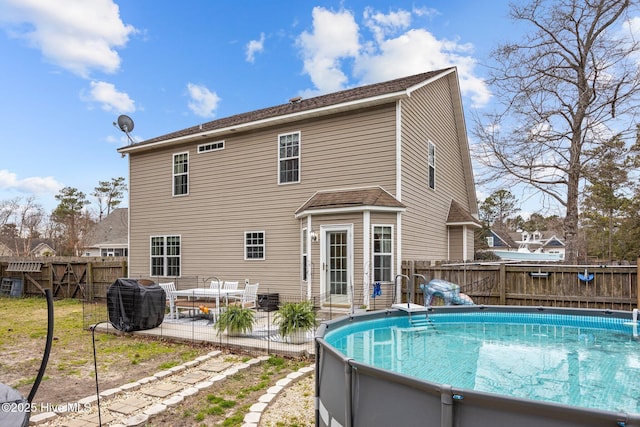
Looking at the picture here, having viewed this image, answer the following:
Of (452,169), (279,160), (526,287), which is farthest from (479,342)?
(452,169)

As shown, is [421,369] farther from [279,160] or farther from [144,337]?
[279,160]

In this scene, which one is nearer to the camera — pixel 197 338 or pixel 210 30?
pixel 197 338

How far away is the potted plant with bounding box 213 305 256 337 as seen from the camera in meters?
7.58

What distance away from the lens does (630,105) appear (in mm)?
14586

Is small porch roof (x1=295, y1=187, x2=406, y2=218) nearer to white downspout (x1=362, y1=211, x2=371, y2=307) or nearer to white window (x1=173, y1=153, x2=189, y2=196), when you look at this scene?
white downspout (x1=362, y1=211, x2=371, y2=307)

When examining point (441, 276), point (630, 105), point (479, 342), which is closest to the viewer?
point (479, 342)

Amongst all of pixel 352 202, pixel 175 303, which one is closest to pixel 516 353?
pixel 352 202

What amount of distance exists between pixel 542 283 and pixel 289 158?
24.6 ft

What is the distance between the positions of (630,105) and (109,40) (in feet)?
65.2

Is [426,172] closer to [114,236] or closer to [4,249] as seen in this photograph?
[114,236]

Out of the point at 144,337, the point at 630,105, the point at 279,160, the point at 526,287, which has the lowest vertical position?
the point at 144,337

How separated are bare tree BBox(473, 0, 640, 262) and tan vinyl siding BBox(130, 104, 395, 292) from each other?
8499mm

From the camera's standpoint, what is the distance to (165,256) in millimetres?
14711

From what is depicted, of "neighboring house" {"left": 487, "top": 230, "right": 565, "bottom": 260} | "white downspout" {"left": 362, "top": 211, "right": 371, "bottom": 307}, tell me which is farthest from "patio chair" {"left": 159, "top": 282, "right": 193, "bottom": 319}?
"neighboring house" {"left": 487, "top": 230, "right": 565, "bottom": 260}
